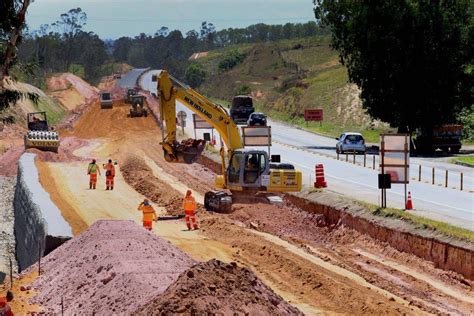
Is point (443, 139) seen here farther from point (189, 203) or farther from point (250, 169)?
point (189, 203)

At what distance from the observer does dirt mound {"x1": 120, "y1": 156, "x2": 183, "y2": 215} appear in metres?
44.4

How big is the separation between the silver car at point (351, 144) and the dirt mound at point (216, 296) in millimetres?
48760

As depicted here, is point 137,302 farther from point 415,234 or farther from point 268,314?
point 415,234

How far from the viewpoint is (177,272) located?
21734 mm

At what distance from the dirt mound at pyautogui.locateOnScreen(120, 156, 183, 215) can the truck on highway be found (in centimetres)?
1996

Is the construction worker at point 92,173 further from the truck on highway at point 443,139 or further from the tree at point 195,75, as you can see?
the tree at point 195,75

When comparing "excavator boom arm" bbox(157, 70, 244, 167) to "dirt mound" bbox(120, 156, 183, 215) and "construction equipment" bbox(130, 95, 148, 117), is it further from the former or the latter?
"construction equipment" bbox(130, 95, 148, 117)

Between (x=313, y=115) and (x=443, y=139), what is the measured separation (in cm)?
3073

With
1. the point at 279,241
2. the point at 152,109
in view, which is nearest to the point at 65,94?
the point at 152,109

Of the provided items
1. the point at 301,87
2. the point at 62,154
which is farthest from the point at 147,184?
the point at 301,87

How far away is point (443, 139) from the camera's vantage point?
69125 millimetres

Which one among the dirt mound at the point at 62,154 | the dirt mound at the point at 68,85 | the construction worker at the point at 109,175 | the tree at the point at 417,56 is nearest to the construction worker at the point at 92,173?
the construction worker at the point at 109,175

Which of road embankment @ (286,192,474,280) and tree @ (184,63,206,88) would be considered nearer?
road embankment @ (286,192,474,280)

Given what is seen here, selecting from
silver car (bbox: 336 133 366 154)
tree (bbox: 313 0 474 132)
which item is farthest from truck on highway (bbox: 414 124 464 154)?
silver car (bbox: 336 133 366 154)
